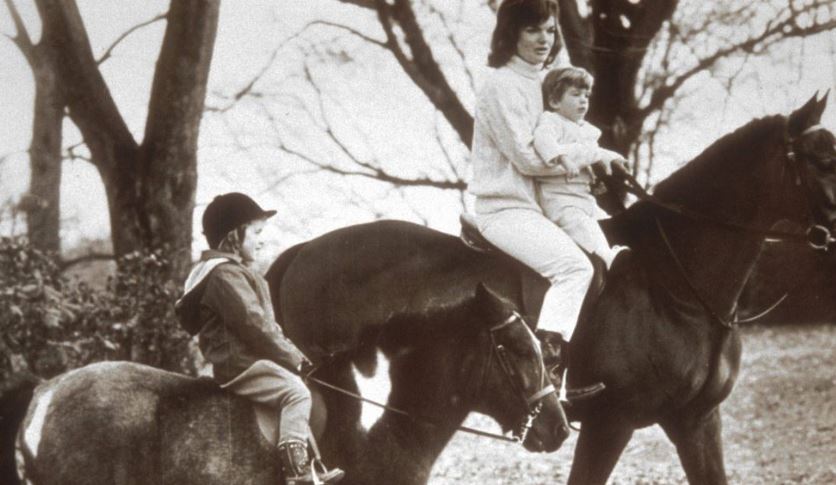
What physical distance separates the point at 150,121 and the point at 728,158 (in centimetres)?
612

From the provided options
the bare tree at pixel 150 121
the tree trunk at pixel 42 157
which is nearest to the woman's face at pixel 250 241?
the bare tree at pixel 150 121

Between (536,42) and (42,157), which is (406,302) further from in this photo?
(42,157)

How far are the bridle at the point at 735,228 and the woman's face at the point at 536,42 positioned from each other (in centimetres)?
84

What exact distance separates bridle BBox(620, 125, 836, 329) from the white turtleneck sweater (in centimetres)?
57

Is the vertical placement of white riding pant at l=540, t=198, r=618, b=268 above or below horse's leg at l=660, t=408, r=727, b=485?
A: above

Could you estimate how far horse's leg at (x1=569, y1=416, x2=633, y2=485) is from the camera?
6.23 metres

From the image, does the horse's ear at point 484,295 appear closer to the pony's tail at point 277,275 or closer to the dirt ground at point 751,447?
the pony's tail at point 277,275

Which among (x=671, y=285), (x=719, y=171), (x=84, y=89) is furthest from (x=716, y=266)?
(x=84, y=89)

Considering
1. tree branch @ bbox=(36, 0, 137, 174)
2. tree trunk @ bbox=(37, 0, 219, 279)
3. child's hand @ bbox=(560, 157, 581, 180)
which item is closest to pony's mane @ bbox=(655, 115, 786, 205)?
child's hand @ bbox=(560, 157, 581, 180)

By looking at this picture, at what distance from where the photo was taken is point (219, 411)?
4.48 m

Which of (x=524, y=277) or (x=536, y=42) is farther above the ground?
(x=536, y=42)

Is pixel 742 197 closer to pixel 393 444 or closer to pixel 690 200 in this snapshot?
pixel 690 200

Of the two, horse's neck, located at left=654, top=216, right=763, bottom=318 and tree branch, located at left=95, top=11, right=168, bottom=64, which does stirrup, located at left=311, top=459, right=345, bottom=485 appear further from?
tree branch, located at left=95, top=11, right=168, bottom=64

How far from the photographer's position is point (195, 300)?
15.4 ft
